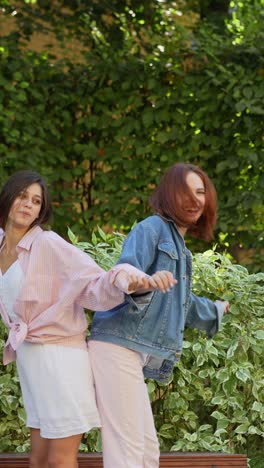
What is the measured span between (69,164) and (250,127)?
1549 millimetres

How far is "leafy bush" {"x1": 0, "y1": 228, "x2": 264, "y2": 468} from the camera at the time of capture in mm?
4648

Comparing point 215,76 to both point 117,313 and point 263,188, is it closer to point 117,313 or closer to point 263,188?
point 263,188

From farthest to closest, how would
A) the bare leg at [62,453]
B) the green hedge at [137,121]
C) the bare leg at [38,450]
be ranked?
the green hedge at [137,121] < the bare leg at [38,450] < the bare leg at [62,453]

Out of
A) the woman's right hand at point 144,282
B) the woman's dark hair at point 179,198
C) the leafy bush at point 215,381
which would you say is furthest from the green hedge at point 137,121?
the woman's right hand at point 144,282

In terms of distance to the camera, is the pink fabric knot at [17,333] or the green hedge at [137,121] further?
the green hedge at [137,121]

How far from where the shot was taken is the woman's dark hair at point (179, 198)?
354 centimetres

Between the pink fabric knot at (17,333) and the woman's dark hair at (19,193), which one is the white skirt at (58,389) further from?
Answer: the woman's dark hair at (19,193)

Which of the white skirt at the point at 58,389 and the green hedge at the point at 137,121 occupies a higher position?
the white skirt at the point at 58,389

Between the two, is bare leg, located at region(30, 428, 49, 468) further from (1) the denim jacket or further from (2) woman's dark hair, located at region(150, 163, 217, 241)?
(2) woman's dark hair, located at region(150, 163, 217, 241)

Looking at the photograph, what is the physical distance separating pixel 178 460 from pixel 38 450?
89 cm

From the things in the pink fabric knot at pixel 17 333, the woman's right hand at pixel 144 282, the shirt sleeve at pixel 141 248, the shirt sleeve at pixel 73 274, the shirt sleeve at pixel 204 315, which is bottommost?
the shirt sleeve at pixel 204 315

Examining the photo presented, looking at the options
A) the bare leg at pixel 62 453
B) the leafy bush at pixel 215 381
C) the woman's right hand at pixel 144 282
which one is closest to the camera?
the woman's right hand at pixel 144 282

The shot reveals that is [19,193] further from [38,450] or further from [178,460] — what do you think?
[178,460]

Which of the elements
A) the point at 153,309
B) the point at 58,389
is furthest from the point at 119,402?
the point at 153,309
